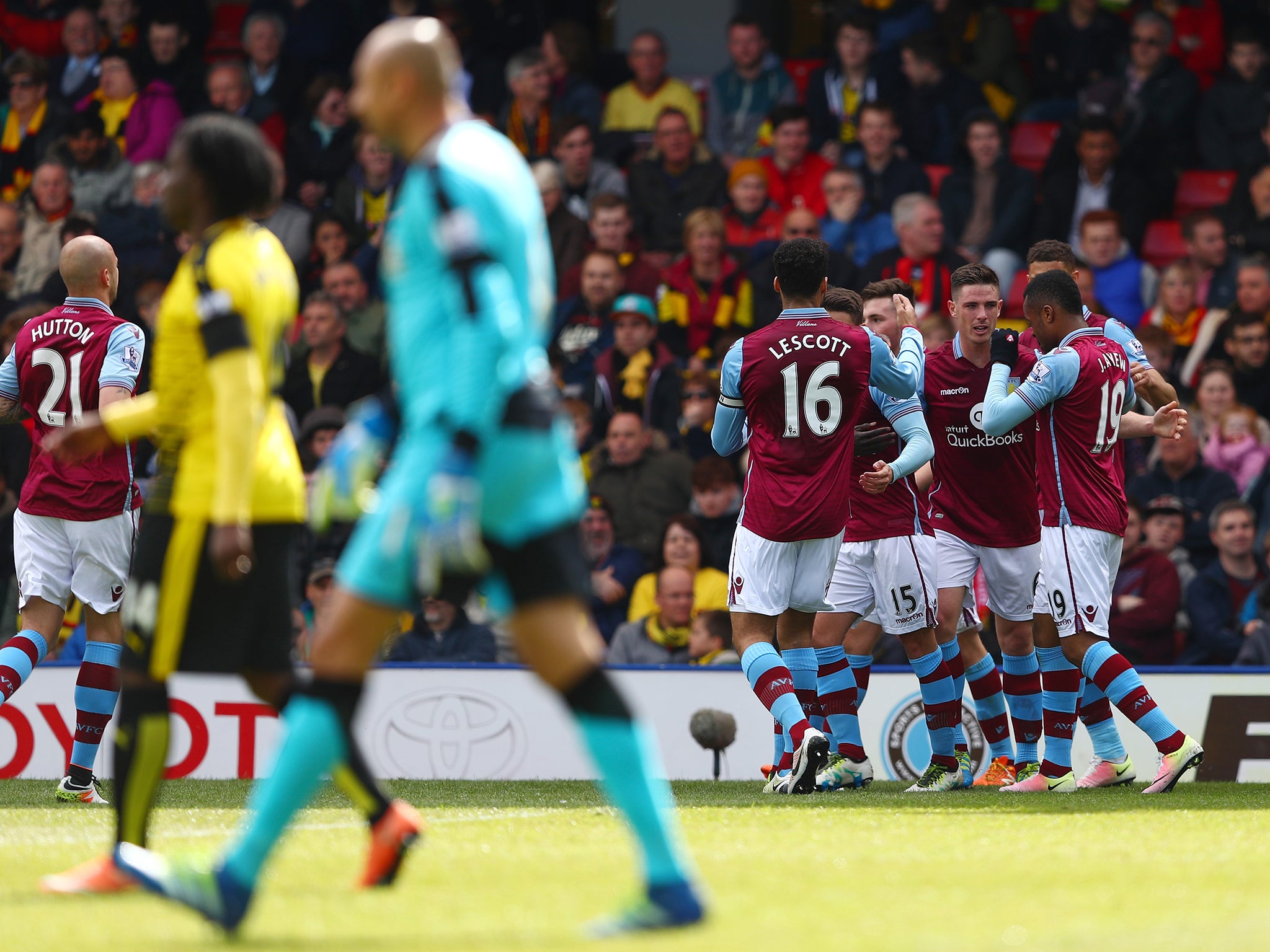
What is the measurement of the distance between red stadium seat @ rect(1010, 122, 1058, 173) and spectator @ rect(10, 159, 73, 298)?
841 centimetres

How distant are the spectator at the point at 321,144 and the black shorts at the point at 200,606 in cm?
1086

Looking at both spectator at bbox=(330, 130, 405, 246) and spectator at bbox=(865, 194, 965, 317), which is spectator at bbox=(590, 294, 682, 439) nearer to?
spectator at bbox=(865, 194, 965, 317)

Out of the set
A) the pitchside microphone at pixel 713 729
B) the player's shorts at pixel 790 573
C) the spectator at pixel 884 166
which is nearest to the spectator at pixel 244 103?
the spectator at pixel 884 166

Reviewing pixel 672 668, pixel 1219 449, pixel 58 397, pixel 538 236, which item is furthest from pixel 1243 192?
pixel 538 236

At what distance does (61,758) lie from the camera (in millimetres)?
10703

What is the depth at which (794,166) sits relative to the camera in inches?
583

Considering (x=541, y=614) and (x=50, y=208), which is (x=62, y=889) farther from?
(x=50, y=208)

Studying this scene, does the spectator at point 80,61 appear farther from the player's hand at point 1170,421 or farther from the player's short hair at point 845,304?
the player's hand at point 1170,421

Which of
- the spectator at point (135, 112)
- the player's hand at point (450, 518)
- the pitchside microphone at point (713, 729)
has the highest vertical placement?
the spectator at point (135, 112)

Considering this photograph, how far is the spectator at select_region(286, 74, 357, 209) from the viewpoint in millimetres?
15742

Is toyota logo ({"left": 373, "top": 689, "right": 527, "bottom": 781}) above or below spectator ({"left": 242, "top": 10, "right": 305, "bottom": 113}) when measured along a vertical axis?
below

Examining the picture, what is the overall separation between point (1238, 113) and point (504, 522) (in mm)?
12549

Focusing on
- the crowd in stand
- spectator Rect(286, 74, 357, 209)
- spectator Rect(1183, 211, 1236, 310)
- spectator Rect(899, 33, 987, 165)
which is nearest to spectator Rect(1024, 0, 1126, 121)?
the crowd in stand

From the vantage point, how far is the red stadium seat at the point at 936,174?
1493cm
